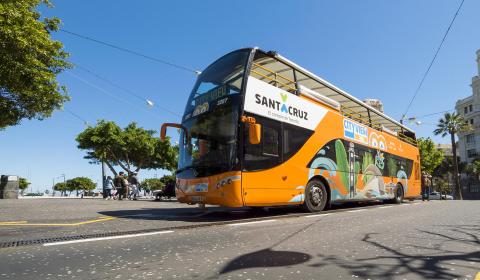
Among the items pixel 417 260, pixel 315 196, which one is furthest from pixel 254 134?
pixel 417 260

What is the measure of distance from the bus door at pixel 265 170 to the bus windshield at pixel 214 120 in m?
0.43

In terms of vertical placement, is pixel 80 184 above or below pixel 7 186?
above

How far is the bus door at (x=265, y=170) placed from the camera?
779 centimetres

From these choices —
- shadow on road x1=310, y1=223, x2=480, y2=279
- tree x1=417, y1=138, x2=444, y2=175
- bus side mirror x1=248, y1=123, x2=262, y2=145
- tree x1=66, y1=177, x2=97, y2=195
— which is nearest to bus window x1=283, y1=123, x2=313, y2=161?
bus side mirror x1=248, y1=123, x2=262, y2=145

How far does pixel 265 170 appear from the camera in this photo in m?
8.20

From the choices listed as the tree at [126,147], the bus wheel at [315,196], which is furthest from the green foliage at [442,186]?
Answer: the bus wheel at [315,196]

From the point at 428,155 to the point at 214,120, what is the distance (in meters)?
47.5

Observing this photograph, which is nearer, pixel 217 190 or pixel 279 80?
pixel 217 190

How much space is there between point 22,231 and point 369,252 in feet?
17.1

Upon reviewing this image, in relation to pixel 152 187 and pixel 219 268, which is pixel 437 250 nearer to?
pixel 219 268

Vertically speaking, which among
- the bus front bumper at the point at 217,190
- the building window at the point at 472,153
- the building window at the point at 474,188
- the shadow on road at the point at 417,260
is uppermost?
the building window at the point at 472,153

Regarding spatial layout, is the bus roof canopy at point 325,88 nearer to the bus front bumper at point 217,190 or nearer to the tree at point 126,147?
the bus front bumper at point 217,190

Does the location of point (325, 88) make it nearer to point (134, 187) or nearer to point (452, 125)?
point (134, 187)

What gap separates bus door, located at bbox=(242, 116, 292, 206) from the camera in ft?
25.5
